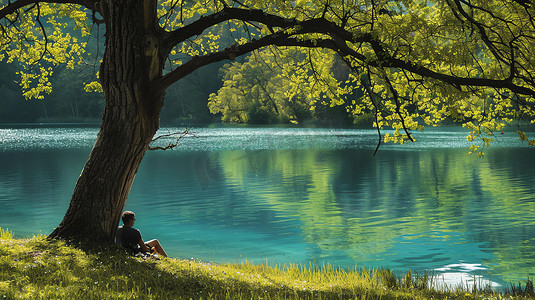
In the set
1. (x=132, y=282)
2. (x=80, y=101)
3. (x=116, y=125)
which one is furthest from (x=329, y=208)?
(x=80, y=101)

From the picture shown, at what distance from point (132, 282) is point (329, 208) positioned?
14.7 meters

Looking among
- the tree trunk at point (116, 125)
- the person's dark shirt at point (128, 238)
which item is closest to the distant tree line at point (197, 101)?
the tree trunk at point (116, 125)

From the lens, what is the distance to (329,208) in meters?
20.8

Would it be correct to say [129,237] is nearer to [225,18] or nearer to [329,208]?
[225,18]

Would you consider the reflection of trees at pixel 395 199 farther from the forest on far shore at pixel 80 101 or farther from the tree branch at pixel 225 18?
Answer: the forest on far shore at pixel 80 101

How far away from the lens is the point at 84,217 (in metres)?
8.69

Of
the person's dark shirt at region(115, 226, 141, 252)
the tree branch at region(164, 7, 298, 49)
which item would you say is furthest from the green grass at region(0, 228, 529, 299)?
the tree branch at region(164, 7, 298, 49)

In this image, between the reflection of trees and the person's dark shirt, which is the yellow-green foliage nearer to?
the person's dark shirt

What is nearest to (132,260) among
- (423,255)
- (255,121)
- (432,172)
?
(423,255)

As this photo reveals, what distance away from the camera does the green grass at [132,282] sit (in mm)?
6129

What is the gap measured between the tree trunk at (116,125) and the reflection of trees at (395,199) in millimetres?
7613

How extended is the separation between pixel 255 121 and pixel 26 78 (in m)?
73.5

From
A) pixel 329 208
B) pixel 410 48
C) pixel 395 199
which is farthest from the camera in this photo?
pixel 395 199

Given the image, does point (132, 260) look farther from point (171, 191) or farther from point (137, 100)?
point (171, 191)
